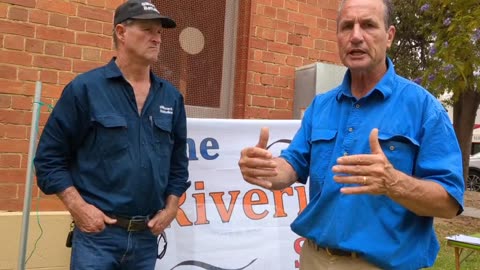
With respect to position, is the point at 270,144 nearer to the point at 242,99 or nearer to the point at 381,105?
the point at 242,99

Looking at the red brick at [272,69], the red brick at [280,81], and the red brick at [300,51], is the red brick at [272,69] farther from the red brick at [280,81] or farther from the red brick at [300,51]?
the red brick at [300,51]

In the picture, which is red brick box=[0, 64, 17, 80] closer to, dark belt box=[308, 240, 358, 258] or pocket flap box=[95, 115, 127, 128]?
pocket flap box=[95, 115, 127, 128]

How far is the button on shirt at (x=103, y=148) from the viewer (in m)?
2.77

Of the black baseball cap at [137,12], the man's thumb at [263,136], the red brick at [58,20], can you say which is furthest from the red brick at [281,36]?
the man's thumb at [263,136]

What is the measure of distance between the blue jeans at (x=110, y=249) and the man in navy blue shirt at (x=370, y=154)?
0.89 metres

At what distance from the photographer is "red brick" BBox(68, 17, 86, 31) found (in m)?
4.00

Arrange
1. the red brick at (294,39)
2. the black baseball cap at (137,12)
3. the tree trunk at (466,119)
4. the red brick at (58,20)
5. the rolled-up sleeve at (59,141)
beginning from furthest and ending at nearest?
the tree trunk at (466,119) < the red brick at (294,39) < the red brick at (58,20) < the black baseball cap at (137,12) < the rolled-up sleeve at (59,141)

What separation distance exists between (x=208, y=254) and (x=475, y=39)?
184 inches

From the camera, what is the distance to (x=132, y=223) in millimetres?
2826

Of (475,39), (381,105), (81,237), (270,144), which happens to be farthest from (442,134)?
(475,39)

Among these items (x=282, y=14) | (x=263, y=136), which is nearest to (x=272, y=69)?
(x=282, y=14)

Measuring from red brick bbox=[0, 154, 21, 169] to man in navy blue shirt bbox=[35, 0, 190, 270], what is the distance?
110cm

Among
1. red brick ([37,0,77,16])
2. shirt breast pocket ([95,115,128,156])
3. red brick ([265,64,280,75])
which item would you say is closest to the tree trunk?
red brick ([265,64,280,75])

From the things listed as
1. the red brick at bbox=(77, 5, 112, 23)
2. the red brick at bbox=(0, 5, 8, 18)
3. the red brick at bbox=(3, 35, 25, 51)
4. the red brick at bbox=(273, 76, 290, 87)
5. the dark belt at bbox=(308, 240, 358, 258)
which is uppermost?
the red brick at bbox=(77, 5, 112, 23)
